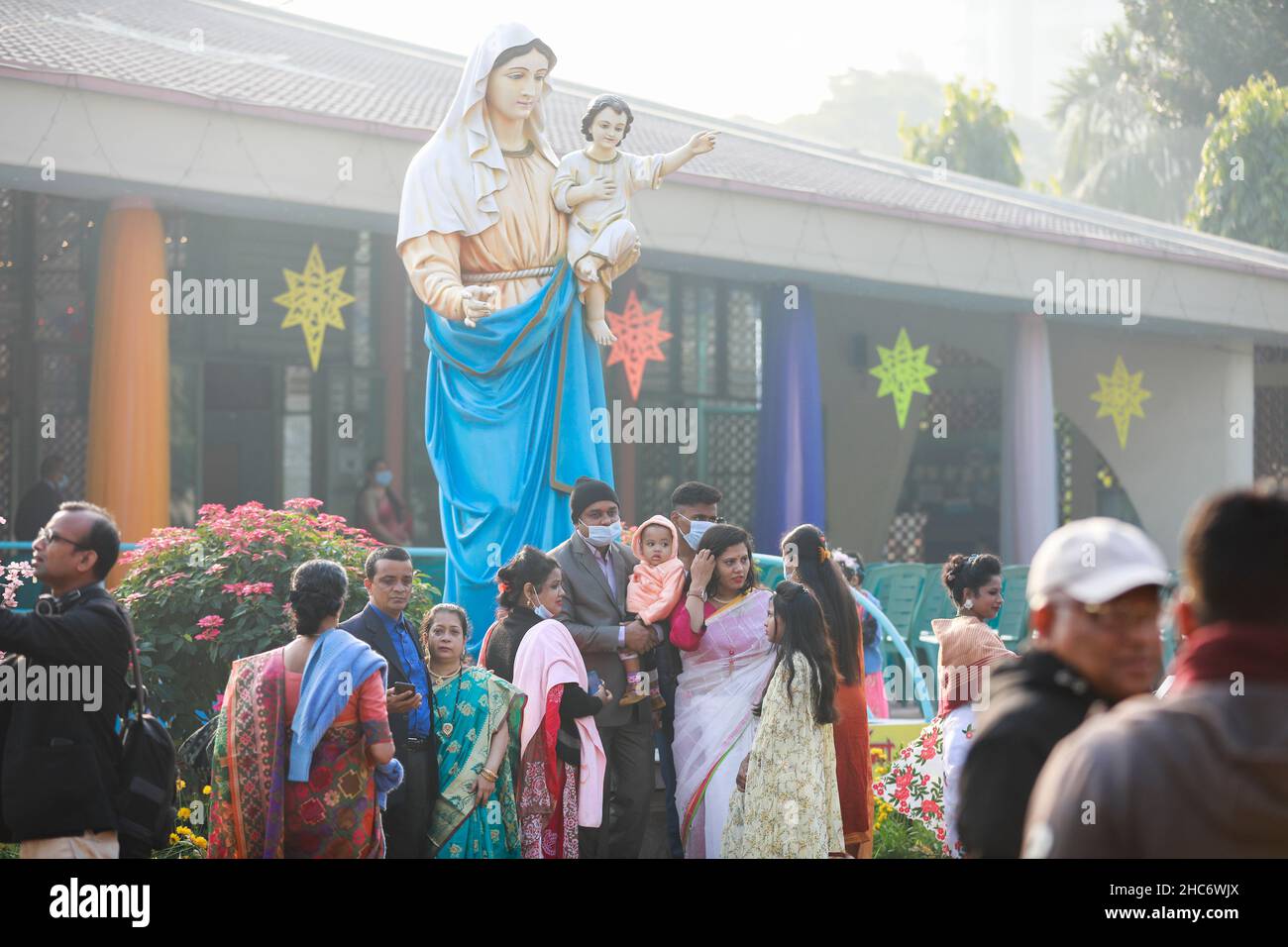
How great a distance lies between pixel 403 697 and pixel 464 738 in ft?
1.42

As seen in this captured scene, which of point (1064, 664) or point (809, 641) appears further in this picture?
point (809, 641)

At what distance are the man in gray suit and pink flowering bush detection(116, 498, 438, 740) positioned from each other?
1.18m

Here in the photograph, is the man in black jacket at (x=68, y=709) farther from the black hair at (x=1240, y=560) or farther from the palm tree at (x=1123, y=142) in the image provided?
the palm tree at (x=1123, y=142)

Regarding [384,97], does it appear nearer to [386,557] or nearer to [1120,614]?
[386,557]

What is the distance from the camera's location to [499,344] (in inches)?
278

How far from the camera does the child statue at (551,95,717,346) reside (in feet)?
23.1

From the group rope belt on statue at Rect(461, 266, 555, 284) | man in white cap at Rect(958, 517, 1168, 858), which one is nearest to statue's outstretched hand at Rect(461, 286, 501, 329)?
rope belt on statue at Rect(461, 266, 555, 284)

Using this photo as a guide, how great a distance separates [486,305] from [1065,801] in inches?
185

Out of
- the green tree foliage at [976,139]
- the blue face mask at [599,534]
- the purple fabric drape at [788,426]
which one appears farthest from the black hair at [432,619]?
the green tree foliage at [976,139]

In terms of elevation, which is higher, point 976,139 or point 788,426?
point 976,139

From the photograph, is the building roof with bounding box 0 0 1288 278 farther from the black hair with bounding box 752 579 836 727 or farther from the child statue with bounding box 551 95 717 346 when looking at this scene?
the black hair with bounding box 752 579 836 727

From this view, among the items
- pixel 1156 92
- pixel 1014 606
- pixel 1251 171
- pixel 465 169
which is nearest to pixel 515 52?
pixel 465 169
